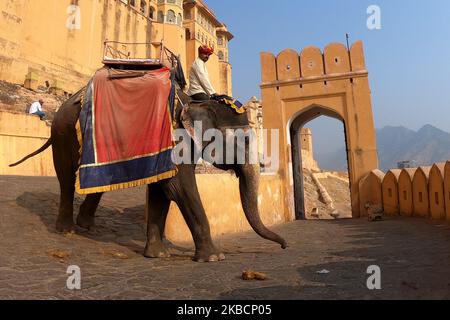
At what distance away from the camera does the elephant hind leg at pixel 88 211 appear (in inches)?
261

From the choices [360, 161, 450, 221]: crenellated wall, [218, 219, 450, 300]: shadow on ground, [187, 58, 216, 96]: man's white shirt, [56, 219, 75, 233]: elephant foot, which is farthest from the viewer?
[360, 161, 450, 221]: crenellated wall

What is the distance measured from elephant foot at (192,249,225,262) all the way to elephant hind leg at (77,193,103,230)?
2.66 m

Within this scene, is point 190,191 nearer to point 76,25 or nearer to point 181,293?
point 181,293

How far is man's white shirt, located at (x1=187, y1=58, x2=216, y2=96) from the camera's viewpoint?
18.7 feet

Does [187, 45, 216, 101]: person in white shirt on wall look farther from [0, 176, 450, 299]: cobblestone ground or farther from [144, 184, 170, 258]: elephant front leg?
[0, 176, 450, 299]: cobblestone ground

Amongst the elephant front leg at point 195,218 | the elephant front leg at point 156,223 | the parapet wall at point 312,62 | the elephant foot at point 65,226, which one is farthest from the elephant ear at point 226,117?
the parapet wall at point 312,62

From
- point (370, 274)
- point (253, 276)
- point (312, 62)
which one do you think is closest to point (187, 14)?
point (312, 62)

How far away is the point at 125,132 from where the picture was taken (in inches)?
211

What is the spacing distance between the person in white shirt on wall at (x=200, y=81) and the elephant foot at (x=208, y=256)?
2340mm

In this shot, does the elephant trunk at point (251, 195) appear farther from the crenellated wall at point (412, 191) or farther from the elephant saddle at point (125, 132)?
the crenellated wall at point (412, 191)

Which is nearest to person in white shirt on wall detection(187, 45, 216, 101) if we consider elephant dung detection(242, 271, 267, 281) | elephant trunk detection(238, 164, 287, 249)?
elephant trunk detection(238, 164, 287, 249)

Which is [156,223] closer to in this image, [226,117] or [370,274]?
[226,117]

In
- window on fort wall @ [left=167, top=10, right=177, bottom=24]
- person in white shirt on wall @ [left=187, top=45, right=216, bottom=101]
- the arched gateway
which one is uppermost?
window on fort wall @ [left=167, top=10, right=177, bottom=24]

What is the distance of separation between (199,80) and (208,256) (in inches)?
107
